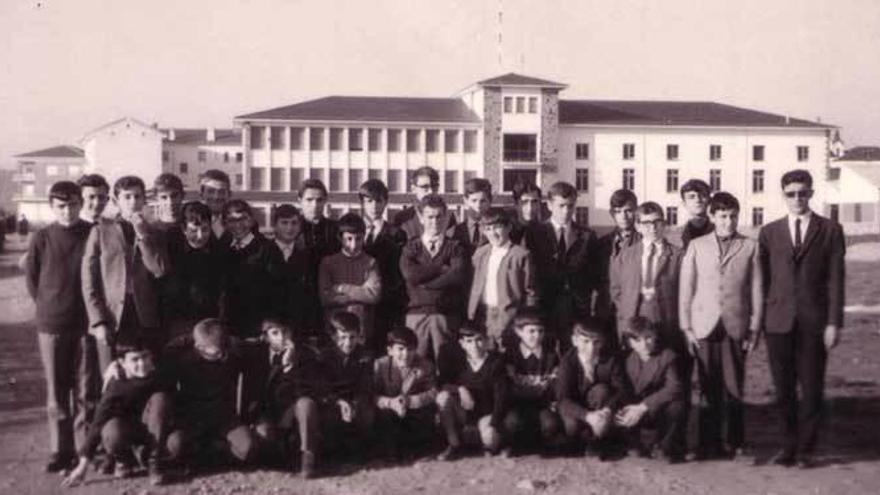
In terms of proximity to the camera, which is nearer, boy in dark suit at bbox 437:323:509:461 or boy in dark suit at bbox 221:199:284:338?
boy in dark suit at bbox 437:323:509:461

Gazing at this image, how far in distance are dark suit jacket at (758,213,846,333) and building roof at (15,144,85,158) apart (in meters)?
90.4

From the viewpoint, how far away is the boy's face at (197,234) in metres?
6.79

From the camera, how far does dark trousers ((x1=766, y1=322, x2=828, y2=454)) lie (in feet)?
21.7

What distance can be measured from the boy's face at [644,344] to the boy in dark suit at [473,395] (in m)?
0.96

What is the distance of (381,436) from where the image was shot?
6.89m

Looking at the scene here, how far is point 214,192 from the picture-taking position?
7.69 m

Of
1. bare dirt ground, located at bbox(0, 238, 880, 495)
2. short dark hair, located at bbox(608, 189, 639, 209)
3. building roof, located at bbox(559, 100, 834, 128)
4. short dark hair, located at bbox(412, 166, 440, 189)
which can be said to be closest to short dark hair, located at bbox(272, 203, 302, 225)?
short dark hair, located at bbox(412, 166, 440, 189)

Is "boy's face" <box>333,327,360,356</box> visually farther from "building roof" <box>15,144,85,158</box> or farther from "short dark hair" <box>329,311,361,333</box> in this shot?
"building roof" <box>15,144,85,158</box>

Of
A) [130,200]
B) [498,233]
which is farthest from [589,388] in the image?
[130,200]

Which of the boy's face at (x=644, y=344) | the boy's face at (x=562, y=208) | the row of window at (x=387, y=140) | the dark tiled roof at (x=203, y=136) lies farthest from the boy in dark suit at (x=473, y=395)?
the dark tiled roof at (x=203, y=136)

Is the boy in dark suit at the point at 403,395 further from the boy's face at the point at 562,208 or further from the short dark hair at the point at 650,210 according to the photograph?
the short dark hair at the point at 650,210

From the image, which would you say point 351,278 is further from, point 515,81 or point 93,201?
point 515,81

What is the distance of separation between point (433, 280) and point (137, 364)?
2244 millimetres

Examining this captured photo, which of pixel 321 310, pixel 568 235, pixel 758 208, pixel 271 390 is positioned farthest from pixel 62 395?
pixel 758 208
